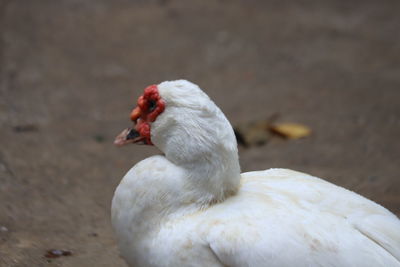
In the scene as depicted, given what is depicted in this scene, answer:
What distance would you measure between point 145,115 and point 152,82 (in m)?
4.21

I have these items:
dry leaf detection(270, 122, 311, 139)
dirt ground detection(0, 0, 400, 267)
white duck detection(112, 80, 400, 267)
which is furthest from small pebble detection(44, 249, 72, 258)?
dry leaf detection(270, 122, 311, 139)

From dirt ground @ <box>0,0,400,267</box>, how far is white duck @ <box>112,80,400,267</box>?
0.80 metres

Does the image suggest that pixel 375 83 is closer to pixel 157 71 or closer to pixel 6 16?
pixel 157 71

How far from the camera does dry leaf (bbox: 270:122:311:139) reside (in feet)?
18.7

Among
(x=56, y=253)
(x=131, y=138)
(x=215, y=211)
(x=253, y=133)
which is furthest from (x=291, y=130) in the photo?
(x=215, y=211)

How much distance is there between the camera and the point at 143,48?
792 cm

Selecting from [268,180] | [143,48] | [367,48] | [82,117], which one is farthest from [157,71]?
[268,180]

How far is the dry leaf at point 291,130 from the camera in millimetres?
5691

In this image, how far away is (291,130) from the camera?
18.8ft

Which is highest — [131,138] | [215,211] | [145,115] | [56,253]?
[145,115]

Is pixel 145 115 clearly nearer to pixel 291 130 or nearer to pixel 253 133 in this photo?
pixel 253 133

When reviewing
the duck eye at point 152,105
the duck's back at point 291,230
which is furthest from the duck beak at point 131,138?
the duck's back at point 291,230

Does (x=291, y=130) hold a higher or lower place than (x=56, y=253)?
lower

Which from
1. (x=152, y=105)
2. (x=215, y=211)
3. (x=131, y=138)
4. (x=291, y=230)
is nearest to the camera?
(x=291, y=230)
